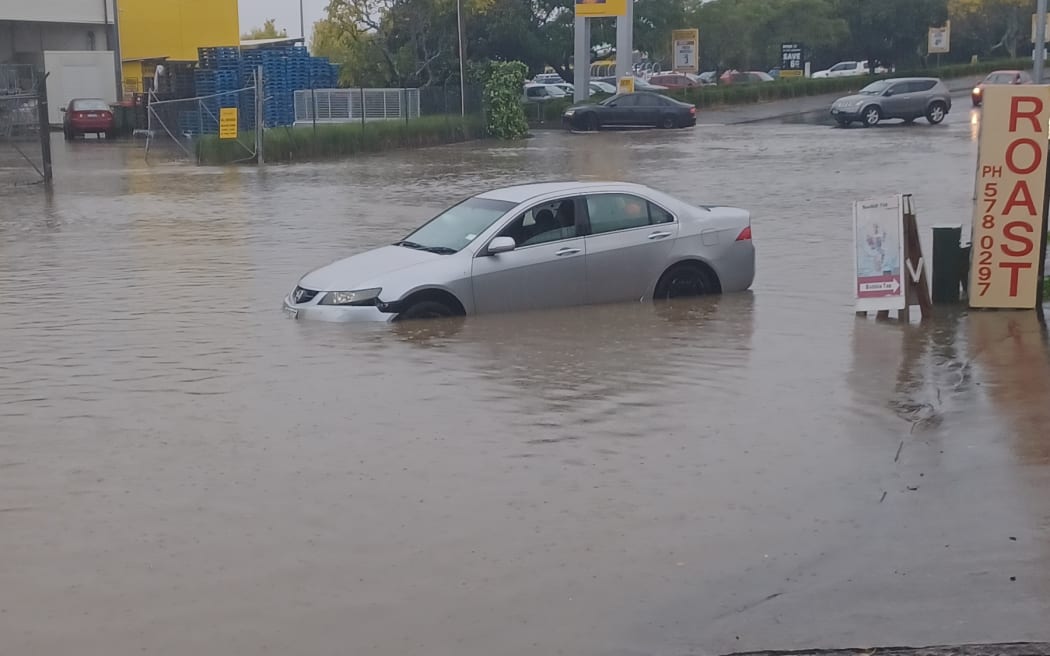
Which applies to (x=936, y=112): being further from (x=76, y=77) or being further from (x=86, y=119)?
(x=76, y=77)

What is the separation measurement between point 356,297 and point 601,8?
38.4 m

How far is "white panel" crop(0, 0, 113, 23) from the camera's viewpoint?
166 feet

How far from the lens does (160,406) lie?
9.44 meters

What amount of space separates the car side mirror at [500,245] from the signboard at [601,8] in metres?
37.8

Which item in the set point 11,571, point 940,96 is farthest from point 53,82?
point 11,571

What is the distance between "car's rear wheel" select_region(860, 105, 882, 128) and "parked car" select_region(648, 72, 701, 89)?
629 inches

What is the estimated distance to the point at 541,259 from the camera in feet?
42.0

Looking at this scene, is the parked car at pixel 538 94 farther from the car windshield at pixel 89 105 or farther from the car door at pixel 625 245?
the car door at pixel 625 245

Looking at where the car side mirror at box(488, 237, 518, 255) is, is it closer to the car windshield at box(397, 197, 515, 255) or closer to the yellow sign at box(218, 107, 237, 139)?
the car windshield at box(397, 197, 515, 255)

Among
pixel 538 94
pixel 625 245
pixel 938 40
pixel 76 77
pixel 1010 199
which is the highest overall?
pixel 938 40

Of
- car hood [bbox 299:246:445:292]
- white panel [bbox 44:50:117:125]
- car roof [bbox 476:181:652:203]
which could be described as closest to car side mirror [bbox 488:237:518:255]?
car hood [bbox 299:246:445:292]

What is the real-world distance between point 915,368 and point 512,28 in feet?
144

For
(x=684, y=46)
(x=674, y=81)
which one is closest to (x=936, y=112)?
(x=684, y=46)

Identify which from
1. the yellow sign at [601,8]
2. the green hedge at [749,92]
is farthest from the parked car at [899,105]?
the green hedge at [749,92]
